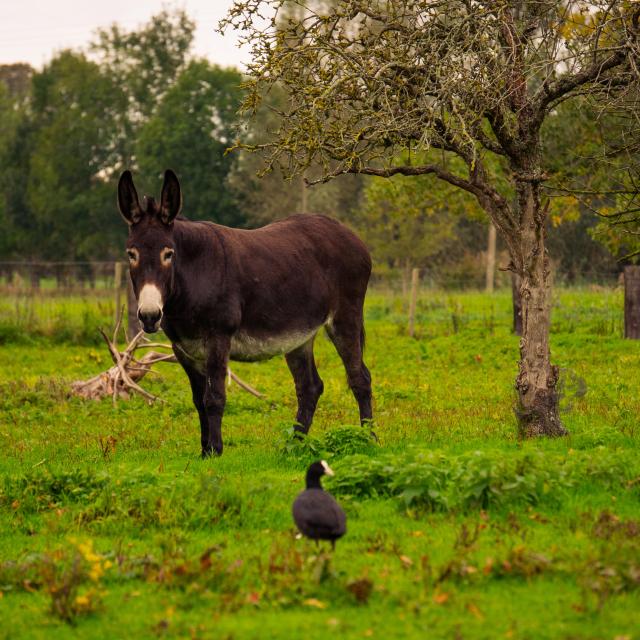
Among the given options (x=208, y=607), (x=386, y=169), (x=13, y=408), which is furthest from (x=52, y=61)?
(x=208, y=607)

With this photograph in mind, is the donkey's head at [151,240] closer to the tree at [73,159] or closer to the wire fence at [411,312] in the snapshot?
the wire fence at [411,312]

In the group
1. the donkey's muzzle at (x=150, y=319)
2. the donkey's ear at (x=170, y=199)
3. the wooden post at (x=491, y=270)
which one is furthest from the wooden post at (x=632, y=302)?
the donkey's muzzle at (x=150, y=319)

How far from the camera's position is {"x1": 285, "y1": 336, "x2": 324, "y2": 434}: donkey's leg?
43.4 feet

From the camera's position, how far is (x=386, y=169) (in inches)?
445

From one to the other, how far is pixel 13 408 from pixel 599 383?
10.0m

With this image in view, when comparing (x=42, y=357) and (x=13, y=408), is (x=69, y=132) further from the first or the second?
(x=13, y=408)

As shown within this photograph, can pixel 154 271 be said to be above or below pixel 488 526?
above

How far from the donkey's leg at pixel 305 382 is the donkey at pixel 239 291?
1 cm

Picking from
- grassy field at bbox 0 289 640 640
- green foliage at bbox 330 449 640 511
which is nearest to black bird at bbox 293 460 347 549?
grassy field at bbox 0 289 640 640

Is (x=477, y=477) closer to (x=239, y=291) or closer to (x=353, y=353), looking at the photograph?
(x=239, y=291)

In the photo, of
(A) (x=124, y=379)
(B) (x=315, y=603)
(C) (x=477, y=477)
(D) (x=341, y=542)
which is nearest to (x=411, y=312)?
(A) (x=124, y=379)

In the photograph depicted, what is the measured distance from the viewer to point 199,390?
480 inches

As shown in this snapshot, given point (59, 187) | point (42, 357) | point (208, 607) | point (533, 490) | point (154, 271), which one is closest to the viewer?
point (208, 607)

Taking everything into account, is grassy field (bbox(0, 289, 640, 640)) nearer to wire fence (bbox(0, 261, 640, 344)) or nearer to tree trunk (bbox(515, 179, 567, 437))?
tree trunk (bbox(515, 179, 567, 437))
